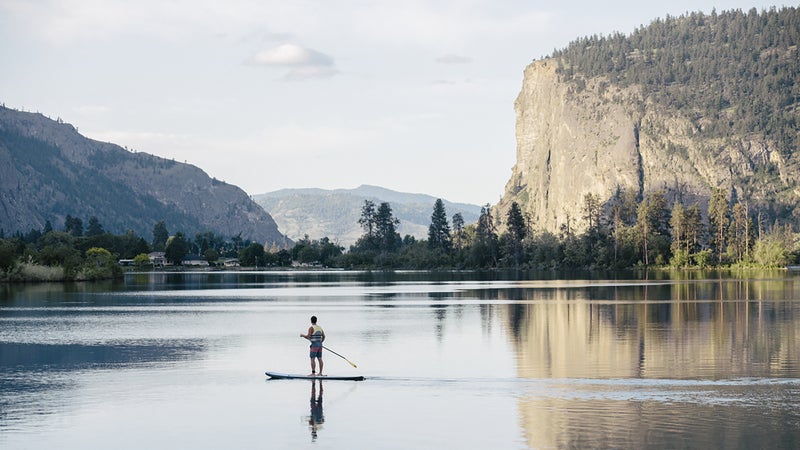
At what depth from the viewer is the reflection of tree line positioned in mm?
38719

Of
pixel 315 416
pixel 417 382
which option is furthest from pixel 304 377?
pixel 315 416

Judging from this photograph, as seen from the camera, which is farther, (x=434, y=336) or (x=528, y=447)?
(x=434, y=336)

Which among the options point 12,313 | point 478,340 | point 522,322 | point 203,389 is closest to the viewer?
point 203,389

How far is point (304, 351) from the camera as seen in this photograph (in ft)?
158

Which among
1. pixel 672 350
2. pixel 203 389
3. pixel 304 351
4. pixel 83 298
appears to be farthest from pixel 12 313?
pixel 672 350

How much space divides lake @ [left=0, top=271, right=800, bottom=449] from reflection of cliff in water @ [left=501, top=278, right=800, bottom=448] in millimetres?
94

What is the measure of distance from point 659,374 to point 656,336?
15504mm

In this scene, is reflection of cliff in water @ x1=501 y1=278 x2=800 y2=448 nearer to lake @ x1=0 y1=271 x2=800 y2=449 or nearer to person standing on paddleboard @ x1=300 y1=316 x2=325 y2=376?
lake @ x1=0 y1=271 x2=800 y2=449

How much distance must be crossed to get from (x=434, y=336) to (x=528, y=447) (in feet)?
100

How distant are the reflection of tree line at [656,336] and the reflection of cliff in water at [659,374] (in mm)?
53

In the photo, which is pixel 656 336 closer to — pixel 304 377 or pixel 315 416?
pixel 304 377

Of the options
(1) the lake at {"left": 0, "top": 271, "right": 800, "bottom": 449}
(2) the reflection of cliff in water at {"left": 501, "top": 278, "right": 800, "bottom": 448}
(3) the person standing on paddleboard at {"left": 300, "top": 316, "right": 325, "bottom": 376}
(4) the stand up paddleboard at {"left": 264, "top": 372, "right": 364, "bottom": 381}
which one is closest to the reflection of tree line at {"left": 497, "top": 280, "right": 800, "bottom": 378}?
(2) the reflection of cliff in water at {"left": 501, "top": 278, "right": 800, "bottom": 448}

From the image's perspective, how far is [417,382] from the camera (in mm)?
36000

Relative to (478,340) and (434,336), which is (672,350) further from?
(434,336)
